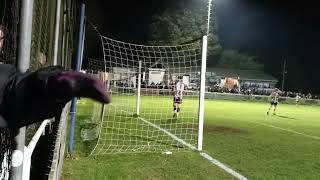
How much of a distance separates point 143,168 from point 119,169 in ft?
1.50

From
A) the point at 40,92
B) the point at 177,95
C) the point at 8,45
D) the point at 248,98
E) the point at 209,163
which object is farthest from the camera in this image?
→ the point at 248,98

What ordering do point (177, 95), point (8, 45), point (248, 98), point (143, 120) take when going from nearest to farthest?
point (8, 45), point (143, 120), point (177, 95), point (248, 98)

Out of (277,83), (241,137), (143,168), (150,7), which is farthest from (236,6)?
(143,168)

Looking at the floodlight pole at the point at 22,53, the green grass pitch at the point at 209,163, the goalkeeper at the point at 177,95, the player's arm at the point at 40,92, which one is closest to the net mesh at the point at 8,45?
the floodlight pole at the point at 22,53

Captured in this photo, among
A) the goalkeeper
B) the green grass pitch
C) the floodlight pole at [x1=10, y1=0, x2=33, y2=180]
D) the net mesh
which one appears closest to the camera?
the floodlight pole at [x1=10, y1=0, x2=33, y2=180]

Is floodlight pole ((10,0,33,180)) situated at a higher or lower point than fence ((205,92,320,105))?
higher

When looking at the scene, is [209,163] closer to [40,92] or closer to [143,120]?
[40,92]

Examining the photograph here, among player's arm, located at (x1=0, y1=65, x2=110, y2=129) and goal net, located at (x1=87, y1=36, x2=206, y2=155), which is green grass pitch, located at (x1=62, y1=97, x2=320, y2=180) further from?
player's arm, located at (x1=0, y1=65, x2=110, y2=129)

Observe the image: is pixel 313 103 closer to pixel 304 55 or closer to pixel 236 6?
pixel 304 55

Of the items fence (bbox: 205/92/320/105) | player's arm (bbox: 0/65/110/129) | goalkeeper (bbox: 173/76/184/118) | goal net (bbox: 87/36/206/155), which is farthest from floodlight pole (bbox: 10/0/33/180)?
fence (bbox: 205/92/320/105)

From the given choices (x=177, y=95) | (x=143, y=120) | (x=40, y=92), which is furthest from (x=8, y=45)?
(x=177, y=95)

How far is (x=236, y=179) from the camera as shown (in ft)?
28.6

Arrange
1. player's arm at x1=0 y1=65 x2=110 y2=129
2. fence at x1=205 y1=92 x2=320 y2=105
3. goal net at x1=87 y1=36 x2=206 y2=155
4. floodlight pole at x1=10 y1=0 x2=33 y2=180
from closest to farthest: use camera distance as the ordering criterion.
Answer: player's arm at x1=0 y1=65 x2=110 y2=129
floodlight pole at x1=10 y1=0 x2=33 y2=180
goal net at x1=87 y1=36 x2=206 y2=155
fence at x1=205 y1=92 x2=320 y2=105

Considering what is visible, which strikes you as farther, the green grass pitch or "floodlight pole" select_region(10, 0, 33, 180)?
the green grass pitch
